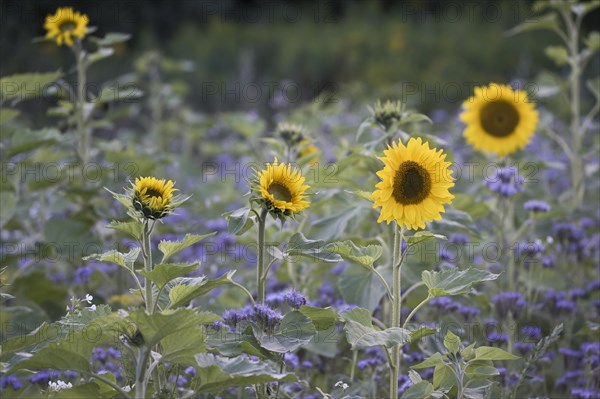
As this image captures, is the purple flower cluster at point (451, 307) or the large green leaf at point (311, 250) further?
the purple flower cluster at point (451, 307)

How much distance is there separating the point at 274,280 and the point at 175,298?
150 centimetres

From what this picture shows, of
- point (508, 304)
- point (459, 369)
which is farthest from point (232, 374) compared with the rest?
point (508, 304)

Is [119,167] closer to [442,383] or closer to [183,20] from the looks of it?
[442,383]

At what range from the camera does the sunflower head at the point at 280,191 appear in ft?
7.17

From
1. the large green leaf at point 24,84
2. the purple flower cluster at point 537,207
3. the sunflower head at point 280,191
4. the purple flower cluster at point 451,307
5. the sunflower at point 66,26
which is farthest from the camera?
the sunflower at point 66,26

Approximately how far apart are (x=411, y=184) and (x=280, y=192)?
36 cm

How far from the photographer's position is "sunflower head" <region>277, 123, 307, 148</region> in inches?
119

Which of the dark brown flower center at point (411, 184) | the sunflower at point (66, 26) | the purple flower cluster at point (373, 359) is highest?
the sunflower at point (66, 26)

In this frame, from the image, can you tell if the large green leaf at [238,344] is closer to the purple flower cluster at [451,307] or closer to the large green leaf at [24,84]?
the purple flower cluster at [451,307]

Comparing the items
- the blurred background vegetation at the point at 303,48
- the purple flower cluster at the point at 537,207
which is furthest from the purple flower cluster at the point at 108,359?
the blurred background vegetation at the point at 303,48

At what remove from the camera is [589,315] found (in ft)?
11.7

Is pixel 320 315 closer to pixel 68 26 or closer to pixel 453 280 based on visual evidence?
pixel 453 280

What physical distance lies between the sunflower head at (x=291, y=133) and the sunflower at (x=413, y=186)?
83 centimetres

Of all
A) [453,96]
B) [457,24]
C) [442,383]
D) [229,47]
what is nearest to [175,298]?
[442,383]
